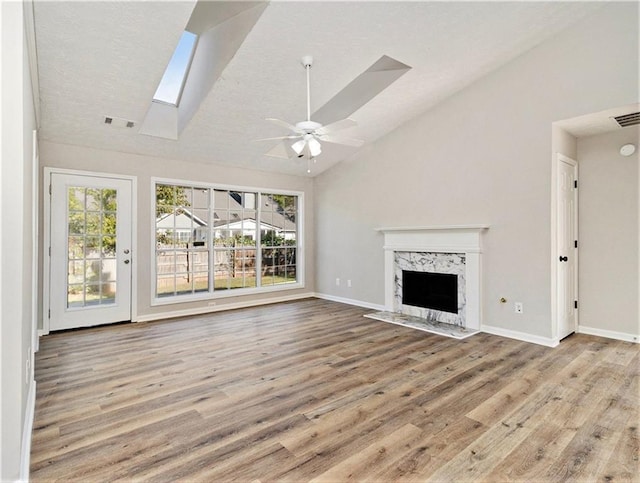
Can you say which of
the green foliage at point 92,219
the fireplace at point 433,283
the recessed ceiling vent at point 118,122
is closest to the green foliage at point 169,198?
the green foliage at point 92,219

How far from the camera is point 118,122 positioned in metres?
4.27

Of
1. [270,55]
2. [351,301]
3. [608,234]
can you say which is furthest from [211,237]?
[608,234]

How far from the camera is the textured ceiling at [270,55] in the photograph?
9.66ft

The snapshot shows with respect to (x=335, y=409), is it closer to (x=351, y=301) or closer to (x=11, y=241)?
(x=11, y=241)

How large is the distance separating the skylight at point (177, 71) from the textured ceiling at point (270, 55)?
0.49 meters

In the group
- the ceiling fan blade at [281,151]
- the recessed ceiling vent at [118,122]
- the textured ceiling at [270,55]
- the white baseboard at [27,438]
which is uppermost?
the textured ceiling at [270,55]

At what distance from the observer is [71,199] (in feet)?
15.3

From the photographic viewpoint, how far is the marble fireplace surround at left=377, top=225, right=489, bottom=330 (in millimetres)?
4617

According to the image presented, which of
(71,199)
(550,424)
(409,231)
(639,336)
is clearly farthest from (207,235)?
(639,336)

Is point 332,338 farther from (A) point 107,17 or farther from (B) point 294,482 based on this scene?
(A) point 107,17

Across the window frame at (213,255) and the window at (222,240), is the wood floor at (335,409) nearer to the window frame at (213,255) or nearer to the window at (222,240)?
the window frame at (213,255)

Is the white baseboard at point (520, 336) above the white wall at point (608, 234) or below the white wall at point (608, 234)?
below

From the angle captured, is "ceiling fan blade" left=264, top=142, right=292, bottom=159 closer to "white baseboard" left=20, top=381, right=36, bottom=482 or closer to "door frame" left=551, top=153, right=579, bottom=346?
"door frame" left=551, top=153, right=579, bottom=346

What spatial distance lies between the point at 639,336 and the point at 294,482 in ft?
14.3
